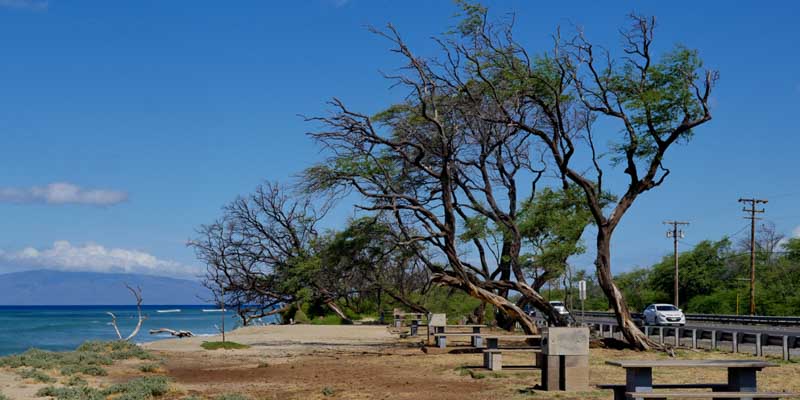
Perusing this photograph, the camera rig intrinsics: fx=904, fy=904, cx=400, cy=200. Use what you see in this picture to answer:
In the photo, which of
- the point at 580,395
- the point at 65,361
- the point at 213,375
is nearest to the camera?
the point at 580,395

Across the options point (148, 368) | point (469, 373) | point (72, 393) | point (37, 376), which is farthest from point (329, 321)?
point (72, 393)

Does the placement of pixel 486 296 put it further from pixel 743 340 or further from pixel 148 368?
pixel 148 368

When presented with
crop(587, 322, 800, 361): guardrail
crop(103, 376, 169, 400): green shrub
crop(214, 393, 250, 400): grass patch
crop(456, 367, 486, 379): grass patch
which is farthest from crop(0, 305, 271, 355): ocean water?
crop(214, 393, 250, 400): grass patch

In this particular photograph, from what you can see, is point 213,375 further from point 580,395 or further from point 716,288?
point 716,288

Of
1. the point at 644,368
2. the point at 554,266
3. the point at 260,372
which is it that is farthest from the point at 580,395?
the point at 554,266

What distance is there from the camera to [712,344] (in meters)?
26.9

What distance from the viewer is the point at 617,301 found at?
26.3 meters

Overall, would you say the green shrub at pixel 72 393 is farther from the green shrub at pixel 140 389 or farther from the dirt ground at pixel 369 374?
the dirt ground at pixel 369 374

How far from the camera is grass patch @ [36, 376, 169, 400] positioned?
1505 cm

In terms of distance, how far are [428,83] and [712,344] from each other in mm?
11536

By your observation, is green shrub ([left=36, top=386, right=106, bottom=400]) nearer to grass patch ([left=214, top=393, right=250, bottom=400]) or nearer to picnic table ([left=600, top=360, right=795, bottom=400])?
grass patch ([left=214, top=393, right=250, bottom=400])

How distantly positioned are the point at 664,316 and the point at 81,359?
1309 inches

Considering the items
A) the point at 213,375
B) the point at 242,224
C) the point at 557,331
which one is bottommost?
the point at 213,375

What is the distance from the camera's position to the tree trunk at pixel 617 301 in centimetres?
2589
